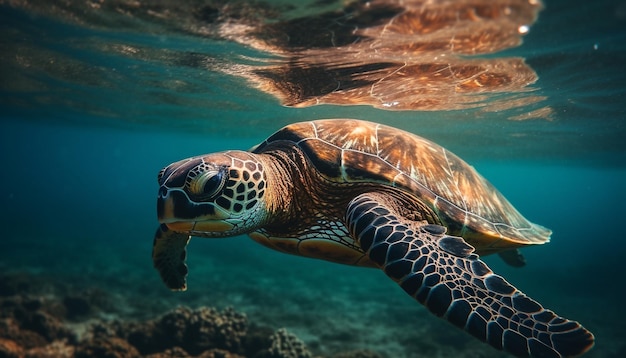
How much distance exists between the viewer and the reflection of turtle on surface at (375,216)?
7.90 feet

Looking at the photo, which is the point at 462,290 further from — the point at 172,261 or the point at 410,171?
the point at 172,261

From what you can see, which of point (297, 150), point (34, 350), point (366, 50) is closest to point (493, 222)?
point (297, 150)

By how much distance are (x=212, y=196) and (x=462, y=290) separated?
6.83 ft

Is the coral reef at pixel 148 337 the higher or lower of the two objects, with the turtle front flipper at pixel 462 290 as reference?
lower

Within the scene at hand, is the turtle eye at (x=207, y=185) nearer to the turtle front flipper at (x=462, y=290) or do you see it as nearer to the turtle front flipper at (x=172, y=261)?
the turtle front flipper at (x=462, y=290)

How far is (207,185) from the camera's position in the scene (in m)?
2.94

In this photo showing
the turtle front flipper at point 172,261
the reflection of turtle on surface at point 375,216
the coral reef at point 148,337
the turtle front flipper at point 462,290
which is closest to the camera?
the turtle front flipper at point 462,290

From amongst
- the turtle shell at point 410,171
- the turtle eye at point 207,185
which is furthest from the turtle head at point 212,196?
the turtle shell at point 410,171

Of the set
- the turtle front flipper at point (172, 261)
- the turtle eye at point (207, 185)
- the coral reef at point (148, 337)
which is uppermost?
the turtle eye at point (207, 185)

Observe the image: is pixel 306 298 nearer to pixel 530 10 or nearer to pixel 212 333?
pixel 212 333

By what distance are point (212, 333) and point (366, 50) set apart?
232 inches

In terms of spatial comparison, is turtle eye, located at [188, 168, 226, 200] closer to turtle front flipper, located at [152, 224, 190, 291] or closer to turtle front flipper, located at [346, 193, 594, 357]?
turtle front flipper, located at [346, 193, 594, 357]

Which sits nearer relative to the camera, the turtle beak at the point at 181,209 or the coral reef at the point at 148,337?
the turtle beak at the point at 181,209

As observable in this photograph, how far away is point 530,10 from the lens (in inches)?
190
